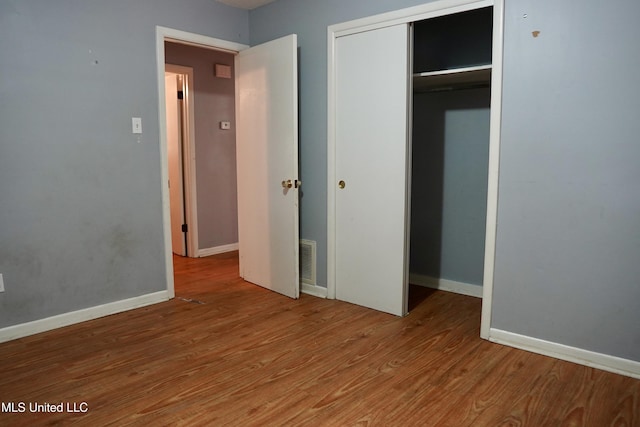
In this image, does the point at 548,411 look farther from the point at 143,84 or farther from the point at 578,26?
the point at 143,84

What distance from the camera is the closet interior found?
350cm

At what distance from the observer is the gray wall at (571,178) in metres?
2.24

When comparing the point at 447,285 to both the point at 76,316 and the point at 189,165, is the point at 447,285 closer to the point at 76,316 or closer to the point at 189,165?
the point at 76,316

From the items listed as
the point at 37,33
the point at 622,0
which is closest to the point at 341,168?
the point at 622,0

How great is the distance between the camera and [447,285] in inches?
150

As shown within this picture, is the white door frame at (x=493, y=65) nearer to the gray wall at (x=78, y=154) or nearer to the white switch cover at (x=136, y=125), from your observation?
the gray wall at (x=78, y=154)

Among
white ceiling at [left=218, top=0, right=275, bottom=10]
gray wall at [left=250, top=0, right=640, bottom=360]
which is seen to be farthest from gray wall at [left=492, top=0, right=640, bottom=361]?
white ceiling at [left=218, top=0, right=275, bottom=10]

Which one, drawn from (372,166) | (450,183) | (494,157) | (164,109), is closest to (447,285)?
(450,183)

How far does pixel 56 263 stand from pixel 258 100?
6.32 feet

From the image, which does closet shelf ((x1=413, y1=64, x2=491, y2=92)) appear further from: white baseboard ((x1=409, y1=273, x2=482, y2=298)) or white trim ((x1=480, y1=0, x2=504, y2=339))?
white baseboard ((x1=409, y1=273, x2=482, y2=298))

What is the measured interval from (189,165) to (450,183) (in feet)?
9.48

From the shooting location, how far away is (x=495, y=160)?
2635 mm

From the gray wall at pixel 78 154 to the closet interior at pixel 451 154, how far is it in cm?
204

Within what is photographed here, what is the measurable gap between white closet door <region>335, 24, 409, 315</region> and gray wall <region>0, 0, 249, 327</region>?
1416 millimetres
